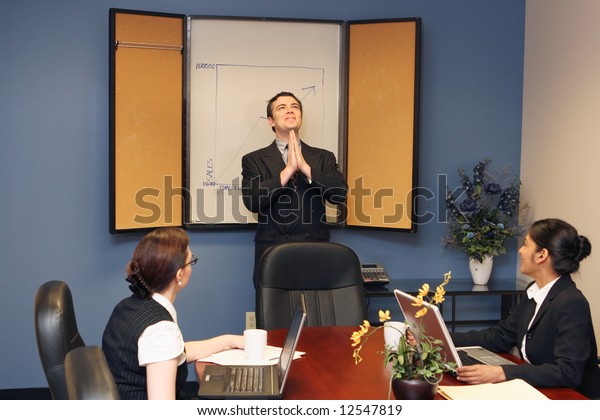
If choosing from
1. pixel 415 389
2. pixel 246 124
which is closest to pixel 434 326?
pixel 415 389

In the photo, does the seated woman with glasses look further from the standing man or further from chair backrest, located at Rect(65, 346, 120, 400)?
the standing man

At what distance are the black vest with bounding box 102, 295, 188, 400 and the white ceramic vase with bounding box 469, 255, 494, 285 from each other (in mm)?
2814

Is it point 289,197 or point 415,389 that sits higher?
point 289,197

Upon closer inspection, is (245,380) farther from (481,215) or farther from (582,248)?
(481,215)

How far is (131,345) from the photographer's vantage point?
6.60ft

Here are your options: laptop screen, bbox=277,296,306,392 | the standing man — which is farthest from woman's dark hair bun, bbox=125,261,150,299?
the standing man

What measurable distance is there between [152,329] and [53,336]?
0.88ft

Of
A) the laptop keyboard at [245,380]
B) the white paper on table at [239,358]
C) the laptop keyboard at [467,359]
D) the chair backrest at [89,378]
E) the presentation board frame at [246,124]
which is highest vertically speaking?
the presentation board frame at [246,124]

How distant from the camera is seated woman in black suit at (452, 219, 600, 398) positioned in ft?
7.23

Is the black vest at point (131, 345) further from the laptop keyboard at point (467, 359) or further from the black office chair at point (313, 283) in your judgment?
the black office chair at point (313, 283)

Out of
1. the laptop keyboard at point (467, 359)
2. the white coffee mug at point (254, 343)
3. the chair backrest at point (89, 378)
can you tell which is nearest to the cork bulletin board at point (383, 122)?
the laptop keyboard at point (467, 359)

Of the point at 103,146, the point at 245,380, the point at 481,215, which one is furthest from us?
the point at 481,215

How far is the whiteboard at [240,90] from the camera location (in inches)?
176

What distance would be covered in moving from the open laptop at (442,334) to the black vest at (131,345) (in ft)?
2.37
